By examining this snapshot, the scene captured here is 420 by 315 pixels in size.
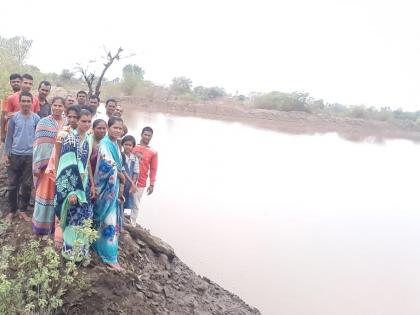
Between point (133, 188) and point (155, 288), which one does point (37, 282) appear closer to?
point (155, 288)

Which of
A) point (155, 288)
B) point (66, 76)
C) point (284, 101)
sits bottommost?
point (155, 288)

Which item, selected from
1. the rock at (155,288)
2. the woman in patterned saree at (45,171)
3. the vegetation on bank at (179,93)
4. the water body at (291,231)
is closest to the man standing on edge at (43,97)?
the woman in patterned saree at (45,171)

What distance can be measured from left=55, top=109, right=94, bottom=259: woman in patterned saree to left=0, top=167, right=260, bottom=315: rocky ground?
30 cm

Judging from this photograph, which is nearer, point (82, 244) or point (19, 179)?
point (82, 244)

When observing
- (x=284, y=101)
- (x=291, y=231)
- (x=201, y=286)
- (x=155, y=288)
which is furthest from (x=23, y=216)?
(x=284, y=101)

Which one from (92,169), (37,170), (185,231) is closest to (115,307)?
(92,169)

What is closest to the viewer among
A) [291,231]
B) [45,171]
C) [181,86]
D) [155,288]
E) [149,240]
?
[45,171]

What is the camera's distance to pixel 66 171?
2539mm

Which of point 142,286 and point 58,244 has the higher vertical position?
point 58,244

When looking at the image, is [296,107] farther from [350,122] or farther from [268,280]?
[268,280]

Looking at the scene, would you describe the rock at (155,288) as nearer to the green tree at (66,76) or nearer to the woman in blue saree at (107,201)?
the woman in blue saree at (107,201)

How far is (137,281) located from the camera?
3.08 m

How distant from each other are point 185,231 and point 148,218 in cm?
68

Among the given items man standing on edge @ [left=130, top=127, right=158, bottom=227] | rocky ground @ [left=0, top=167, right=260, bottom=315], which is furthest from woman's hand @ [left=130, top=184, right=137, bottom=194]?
rocky ground @ [left=0, top=167, right=260, bottom=315]
